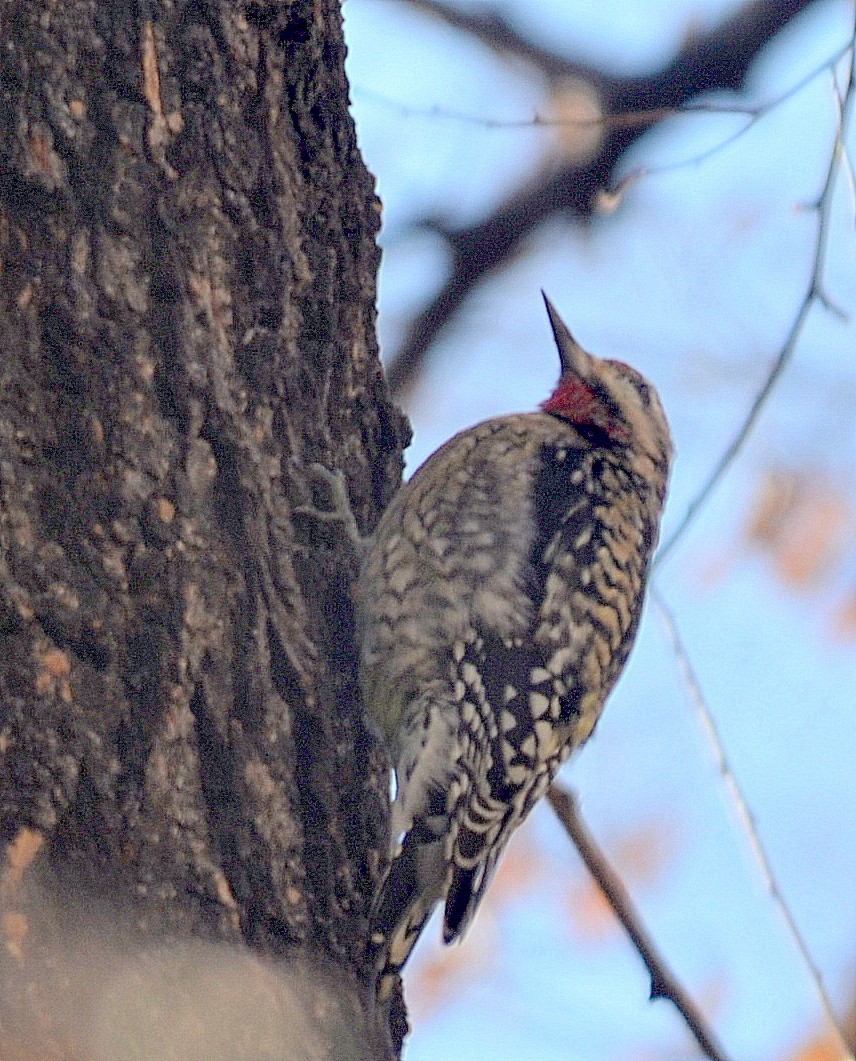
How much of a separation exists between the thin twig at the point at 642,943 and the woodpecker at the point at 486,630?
1.16ft

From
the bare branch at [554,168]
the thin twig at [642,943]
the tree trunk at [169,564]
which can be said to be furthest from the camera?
the bare branch at [554,168]

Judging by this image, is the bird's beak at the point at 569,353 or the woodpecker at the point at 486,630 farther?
→ the bird's beak at the point at 569,353

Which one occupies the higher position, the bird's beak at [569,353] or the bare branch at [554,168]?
the bare branch at [554,168]

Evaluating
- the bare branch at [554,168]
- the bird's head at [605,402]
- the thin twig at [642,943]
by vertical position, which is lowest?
the thin twig at [642,943]

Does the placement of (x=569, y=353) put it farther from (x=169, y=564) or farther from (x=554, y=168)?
(x=169, y=564)

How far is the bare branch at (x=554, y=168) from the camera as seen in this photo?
5.11m

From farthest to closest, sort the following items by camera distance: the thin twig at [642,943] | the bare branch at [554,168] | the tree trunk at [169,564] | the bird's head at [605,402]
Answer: the bare branch at [554,168]
the bird's head at [605,402]
the thin twig at [642,943]
the tree trunk at [169,564]

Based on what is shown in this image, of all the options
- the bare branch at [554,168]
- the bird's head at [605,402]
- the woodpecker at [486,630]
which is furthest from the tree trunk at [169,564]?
the bare branch at [554,168]

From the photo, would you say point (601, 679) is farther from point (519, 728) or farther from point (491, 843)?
point (491, 843)

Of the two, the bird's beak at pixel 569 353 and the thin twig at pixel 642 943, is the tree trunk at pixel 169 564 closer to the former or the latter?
the thin twig at pixel 642 943

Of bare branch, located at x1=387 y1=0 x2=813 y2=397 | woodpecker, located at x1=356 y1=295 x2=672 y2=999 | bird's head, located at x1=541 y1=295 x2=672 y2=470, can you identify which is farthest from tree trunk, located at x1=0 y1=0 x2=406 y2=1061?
bare branch, located at x1=387 y1=0 x2=813 y2=397

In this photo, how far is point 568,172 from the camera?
5.46 metres

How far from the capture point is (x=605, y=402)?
14.6ft

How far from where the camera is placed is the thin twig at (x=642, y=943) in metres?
2.89
